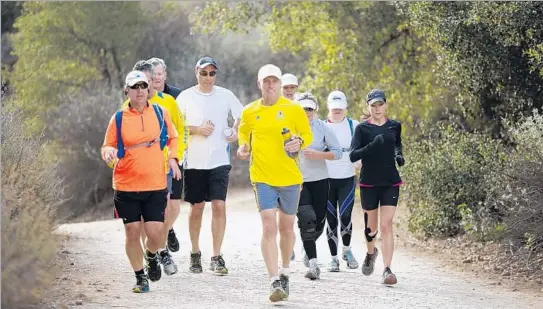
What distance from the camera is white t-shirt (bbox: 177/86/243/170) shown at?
1171 centimetres

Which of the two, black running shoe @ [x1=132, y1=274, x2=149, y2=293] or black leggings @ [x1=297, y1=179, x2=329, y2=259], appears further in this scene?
black leggings @ [x1=297, y1=179, x2=329, y2=259]

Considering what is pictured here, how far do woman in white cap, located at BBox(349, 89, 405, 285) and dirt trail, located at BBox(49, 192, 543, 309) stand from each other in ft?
1.96

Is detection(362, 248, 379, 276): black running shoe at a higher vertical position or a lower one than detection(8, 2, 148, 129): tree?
lower

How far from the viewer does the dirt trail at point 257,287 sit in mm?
9891

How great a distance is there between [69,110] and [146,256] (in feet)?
65.3

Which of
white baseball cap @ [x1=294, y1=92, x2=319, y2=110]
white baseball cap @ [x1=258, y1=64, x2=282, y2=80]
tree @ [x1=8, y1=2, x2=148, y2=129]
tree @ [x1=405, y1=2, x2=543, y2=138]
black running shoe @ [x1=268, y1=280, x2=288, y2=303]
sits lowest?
black running shoe @ [x1=268, y1=280, x2=288, y2=303]

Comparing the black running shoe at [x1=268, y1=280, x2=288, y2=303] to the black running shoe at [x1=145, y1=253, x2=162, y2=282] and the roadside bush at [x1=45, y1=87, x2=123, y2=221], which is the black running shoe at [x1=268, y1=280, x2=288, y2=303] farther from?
the roadside bush at [x1=45, y1=87, x2=123, y2=221]

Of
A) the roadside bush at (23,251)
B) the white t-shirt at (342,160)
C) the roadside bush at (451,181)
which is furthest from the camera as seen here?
the roadside bush at (451,181)

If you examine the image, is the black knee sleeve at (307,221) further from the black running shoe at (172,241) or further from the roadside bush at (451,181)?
the roadside bush at (451,181)

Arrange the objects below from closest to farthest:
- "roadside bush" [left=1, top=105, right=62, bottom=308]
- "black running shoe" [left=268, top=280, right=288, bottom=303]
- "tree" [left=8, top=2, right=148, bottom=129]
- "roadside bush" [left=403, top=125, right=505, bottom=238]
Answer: "roadside bush" [left=1, top=105, right=62, bottom=308], "black running shoe" [left=268, top=280, right=288, bottom=303], "roadside bush" [left=403, top=125, right=505, bottom=238], "tree" [left=8, top=2, right=148, bottom=129]

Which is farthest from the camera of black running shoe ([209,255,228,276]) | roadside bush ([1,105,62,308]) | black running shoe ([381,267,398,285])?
black running shoe ([209,255,228,276])

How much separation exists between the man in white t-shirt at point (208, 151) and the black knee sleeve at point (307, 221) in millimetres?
860

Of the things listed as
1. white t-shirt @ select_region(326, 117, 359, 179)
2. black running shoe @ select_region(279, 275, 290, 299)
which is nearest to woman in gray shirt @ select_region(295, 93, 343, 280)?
white t-shirt @ select_region(326, 117, 359, 179)

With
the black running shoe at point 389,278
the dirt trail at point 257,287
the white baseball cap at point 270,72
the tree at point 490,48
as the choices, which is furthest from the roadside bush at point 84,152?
the white baseball cap at point 270,72
